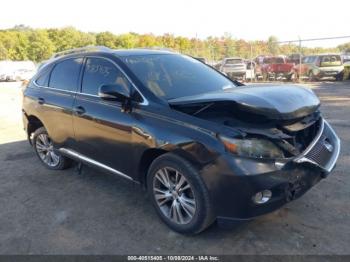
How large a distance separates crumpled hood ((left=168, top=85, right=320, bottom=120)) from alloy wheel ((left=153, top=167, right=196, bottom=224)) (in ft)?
2.35

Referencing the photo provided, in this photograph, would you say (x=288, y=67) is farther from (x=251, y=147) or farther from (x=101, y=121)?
(x=251, y=147)

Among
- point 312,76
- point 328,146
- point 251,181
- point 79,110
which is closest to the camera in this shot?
point 251,181

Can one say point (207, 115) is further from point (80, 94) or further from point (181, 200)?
point (80, 94)

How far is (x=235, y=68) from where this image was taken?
22656 mm

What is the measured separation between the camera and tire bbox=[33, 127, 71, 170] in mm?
5738

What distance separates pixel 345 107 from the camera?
34.6ft

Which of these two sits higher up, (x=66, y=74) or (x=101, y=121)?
(x=66, y=74)

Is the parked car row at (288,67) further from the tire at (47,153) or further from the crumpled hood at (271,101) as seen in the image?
the crumpled hood at (271,101)

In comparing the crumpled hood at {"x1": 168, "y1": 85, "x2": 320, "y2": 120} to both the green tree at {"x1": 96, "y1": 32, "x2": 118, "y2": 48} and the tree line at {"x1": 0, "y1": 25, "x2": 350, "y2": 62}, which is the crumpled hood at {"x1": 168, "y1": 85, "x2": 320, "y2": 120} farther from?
the green tree at {"x1": 96, "y1": 32, "x2": 118, "y2": 48}

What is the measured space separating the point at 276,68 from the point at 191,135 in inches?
770

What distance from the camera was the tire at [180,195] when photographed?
131 inches

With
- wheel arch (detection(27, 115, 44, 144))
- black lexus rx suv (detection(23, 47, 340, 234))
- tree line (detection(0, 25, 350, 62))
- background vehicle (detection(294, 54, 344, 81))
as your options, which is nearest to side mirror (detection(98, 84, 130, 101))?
black lexus rx suv (detection(23, 47, 340, 234))

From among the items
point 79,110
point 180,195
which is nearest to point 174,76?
point 79,110

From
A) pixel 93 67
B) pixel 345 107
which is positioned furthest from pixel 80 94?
pixel 345 107
